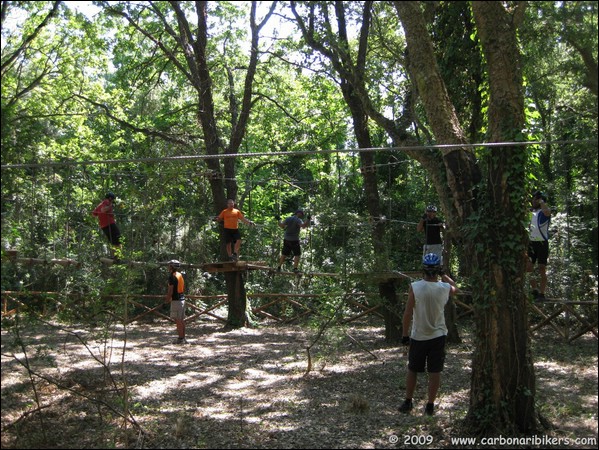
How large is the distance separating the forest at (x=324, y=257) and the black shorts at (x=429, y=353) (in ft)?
1.01

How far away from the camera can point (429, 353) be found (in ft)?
18.9

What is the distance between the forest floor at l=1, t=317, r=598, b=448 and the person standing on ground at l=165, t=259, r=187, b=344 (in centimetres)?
56

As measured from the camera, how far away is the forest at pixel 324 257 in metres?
5.41

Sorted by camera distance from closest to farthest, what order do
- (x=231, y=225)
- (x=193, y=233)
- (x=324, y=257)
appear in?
(x=231, y=225), (x=324, y=257), (x=193, y=233)

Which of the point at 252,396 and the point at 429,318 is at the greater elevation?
the point at 429,318

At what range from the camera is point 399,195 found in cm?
1798

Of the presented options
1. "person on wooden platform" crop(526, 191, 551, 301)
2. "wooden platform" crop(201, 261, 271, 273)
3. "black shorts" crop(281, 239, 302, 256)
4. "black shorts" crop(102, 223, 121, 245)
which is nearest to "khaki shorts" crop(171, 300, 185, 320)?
"black shorts" crop(102, 223, 121, 245)

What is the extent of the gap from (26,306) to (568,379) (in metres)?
6.39

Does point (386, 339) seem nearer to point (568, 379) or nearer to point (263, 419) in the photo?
point (568, 379)

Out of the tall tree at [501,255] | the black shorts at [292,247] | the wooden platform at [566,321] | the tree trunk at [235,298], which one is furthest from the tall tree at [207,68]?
the tall tree at [501,255]

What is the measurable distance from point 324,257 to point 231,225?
241cm

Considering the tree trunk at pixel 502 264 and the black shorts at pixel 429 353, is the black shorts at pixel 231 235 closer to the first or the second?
the black shorts at pixel 429 353

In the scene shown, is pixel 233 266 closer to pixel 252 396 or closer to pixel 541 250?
pixel 252 396

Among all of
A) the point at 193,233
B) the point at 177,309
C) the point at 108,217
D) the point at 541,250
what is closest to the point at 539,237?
the point at 541,250
